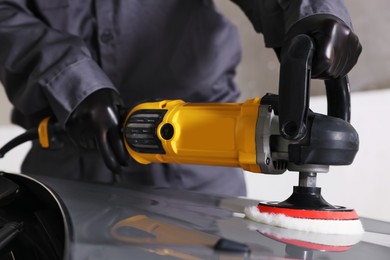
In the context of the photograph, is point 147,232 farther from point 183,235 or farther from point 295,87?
point 295,87

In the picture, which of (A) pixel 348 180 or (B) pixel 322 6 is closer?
(B) pixel 322 6

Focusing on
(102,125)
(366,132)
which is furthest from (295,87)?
(366,132)

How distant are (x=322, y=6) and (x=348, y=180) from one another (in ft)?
2.35

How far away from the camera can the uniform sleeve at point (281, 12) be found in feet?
1.65

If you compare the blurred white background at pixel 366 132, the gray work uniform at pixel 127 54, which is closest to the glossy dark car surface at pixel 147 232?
the gray work uniform at pixel 127 54

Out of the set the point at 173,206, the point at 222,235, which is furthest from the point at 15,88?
the point at 222,235

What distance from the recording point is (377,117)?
1.12 metres

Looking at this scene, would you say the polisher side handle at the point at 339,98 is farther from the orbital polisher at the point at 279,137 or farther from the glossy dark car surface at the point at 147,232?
the glossy dark car surface at the point at 147,232

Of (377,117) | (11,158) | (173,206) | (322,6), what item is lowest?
(11,158)

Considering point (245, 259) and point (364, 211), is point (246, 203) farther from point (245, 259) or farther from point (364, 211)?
point (364, 211)

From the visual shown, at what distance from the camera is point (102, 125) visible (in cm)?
66

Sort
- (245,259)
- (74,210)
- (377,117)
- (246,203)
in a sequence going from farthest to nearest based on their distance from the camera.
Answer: (377,117)
(246,203)
(74,210)
(245,259)

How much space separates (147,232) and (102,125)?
0.30 metres

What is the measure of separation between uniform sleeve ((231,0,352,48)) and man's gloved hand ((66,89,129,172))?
21cm
